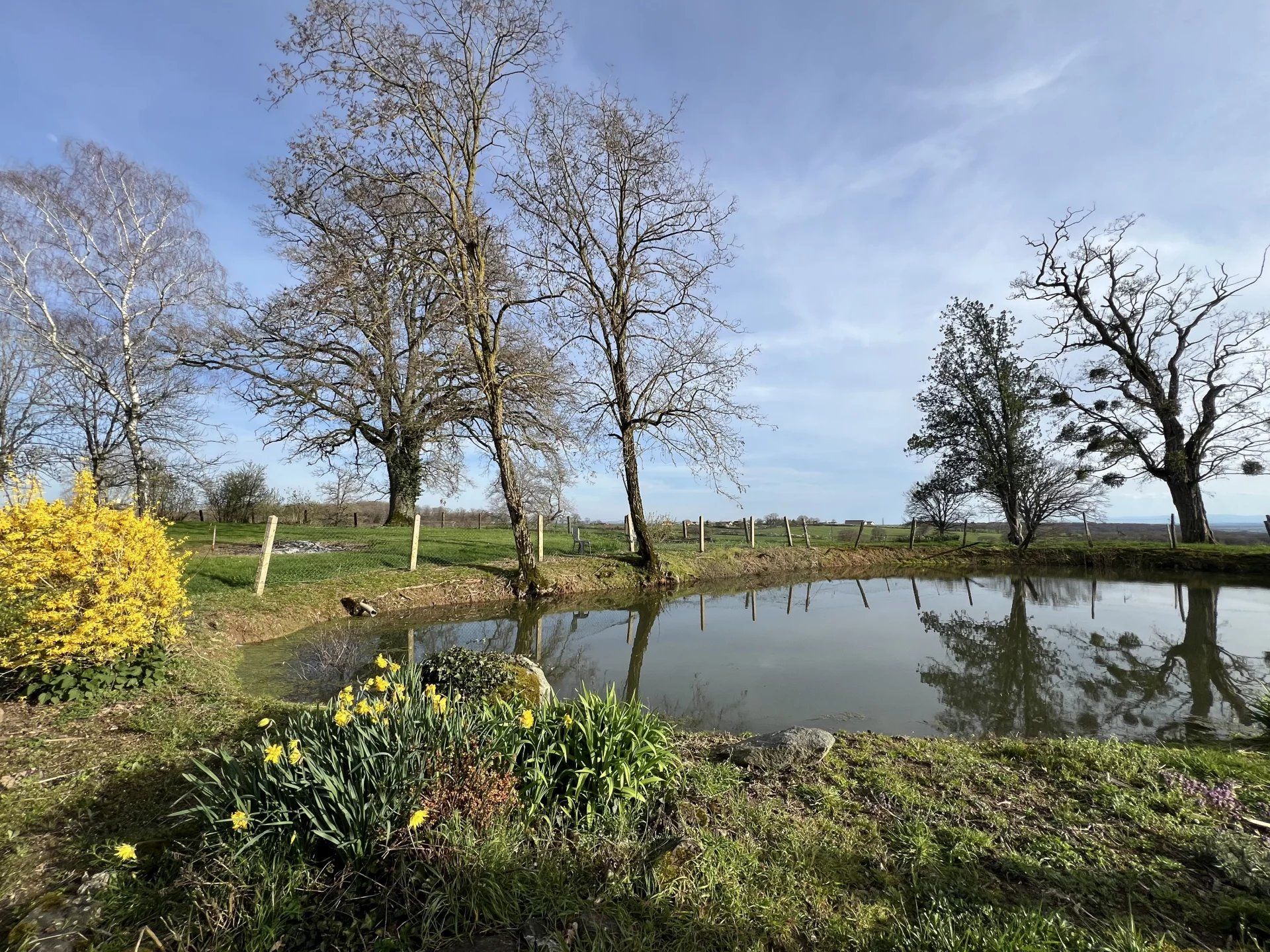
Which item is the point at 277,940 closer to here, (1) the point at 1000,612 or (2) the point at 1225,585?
(1) the point at 1000,612

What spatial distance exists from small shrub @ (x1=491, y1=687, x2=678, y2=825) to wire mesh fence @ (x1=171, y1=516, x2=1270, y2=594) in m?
5.18

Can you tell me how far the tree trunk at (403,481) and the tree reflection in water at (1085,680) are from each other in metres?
18.1

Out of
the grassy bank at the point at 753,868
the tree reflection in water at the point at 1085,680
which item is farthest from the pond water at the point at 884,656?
the grassy bank at the point at 753,868

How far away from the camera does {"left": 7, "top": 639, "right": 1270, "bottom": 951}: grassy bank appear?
2.23 meters

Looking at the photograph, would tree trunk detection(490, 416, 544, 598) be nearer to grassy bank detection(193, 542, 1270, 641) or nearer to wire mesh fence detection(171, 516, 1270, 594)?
grassy bank detection(193, 542, 1270, 641)

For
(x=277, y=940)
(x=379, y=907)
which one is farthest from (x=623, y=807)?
(x=277, y=940)

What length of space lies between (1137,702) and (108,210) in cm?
2502

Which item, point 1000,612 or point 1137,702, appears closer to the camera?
point 1137,702

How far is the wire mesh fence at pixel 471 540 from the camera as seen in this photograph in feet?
41.3

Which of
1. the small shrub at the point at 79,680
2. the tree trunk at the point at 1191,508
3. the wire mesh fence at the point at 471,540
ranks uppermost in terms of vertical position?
the tree trunk at the point at 1191,508

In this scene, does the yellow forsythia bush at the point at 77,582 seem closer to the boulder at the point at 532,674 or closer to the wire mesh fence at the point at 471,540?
the wire mesh fence at the point at 471,540

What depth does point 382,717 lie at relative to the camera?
295 centimetres

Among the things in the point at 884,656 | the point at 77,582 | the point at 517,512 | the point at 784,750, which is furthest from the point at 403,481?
the point at 784,750

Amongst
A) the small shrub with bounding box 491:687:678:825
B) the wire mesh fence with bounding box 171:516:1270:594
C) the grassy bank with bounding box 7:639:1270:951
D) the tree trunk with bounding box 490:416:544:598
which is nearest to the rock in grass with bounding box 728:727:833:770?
the grassy bank with bounding box 7:639:1270:951
